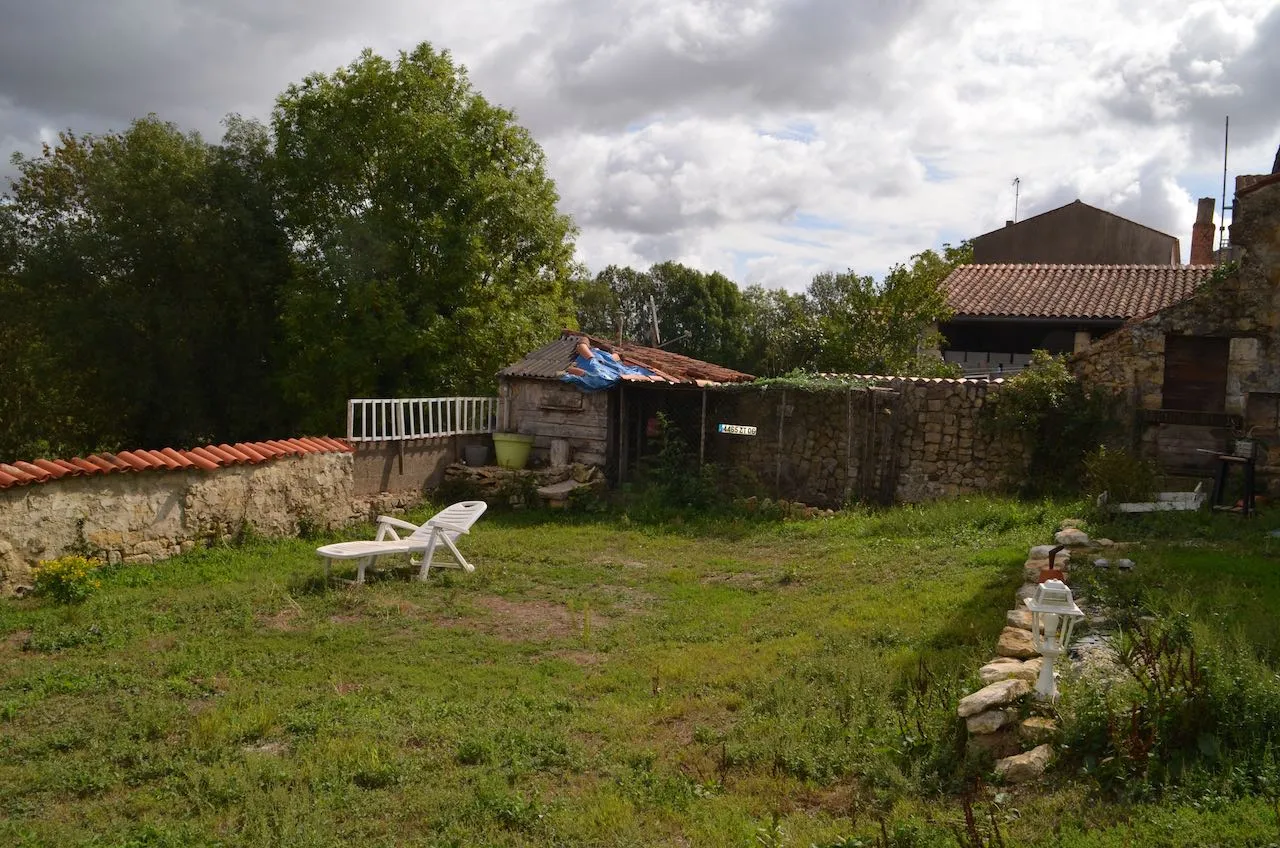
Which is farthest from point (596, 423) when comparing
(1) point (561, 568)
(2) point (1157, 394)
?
(2) point (1157, 394)

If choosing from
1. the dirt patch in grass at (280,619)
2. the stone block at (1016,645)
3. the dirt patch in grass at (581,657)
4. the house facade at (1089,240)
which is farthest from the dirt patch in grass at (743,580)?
the house facade at (1089,240)

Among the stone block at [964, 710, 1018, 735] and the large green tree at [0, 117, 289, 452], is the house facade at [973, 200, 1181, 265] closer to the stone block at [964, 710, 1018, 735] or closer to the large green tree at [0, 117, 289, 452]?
the large green tree at [0, 117, 289, 452]

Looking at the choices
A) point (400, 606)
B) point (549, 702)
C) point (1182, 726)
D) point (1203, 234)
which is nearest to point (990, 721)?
point (1182, 726)

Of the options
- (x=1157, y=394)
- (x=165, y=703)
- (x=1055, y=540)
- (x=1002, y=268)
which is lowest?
(x=165, y=703)

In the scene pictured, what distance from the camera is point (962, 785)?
175 inches

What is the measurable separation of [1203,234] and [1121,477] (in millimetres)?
18669

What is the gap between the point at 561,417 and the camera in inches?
573

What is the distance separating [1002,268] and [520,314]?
32.9 feet

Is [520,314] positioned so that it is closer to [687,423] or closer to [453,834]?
[687,423]

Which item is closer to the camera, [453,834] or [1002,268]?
[453,834]

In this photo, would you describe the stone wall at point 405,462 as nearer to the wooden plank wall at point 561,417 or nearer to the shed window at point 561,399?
the wooden plank wall at point 561,417

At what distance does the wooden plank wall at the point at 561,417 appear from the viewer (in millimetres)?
14234

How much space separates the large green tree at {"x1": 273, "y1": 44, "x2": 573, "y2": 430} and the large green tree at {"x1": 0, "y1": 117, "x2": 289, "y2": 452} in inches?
44.6

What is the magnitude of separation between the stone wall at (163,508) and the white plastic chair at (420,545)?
154cm
